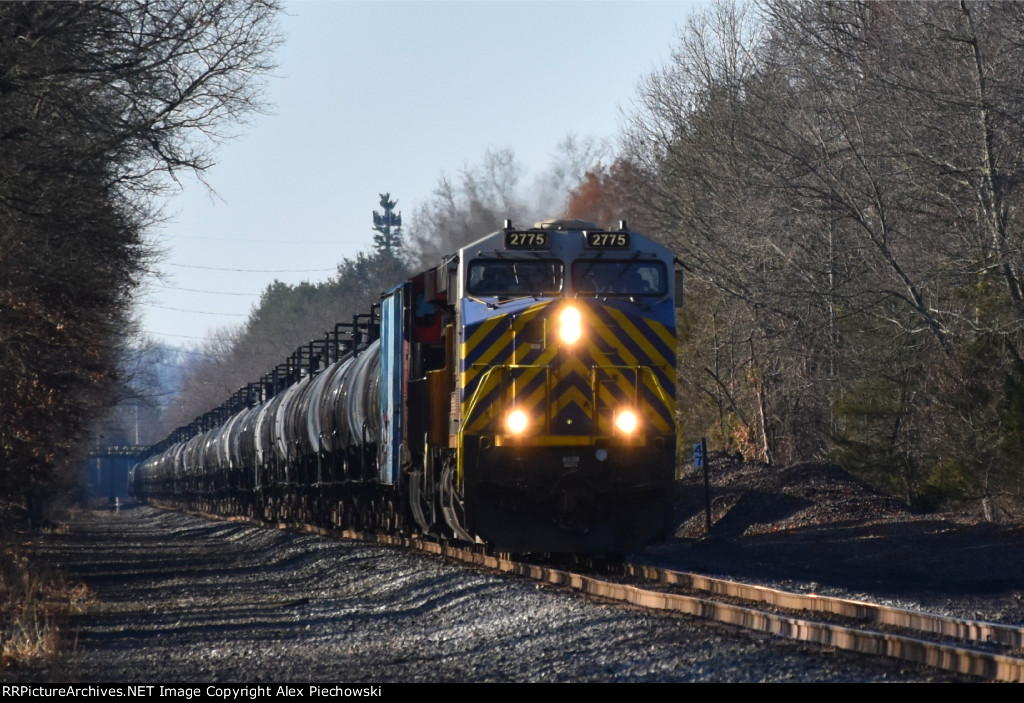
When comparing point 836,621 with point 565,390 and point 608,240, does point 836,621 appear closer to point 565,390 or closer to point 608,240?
point 565,390

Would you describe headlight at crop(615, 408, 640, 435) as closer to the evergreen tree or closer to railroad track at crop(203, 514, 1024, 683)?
railroad track at crop(203, 514, 1024, 683)

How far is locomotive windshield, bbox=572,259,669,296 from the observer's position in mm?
12938

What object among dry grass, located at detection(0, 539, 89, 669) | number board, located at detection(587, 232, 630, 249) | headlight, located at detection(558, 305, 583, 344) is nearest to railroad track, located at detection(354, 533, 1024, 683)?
headlight, located at detection(558, 305, 583, 344)

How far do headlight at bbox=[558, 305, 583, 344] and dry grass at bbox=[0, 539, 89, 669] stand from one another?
5145 mm

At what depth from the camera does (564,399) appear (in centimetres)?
1242

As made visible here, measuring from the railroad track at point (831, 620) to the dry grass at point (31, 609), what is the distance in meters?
4.50

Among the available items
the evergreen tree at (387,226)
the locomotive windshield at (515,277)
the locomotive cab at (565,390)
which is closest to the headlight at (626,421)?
the locomotive cab at (565,390)

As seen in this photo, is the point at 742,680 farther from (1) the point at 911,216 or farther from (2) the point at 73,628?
(1) the point at 911,216

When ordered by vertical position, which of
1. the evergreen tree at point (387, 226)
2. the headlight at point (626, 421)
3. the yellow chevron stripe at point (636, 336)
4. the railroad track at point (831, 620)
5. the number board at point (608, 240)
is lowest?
the railroad track at point (831, 620)

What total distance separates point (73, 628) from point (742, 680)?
→ 6.95m

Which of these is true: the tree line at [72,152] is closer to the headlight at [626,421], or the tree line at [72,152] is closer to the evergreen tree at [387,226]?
the headlight at [626,421]

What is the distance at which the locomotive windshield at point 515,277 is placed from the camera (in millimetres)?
12883

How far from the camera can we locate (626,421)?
12.5m

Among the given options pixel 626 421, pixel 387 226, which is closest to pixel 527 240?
pixel 626 421
